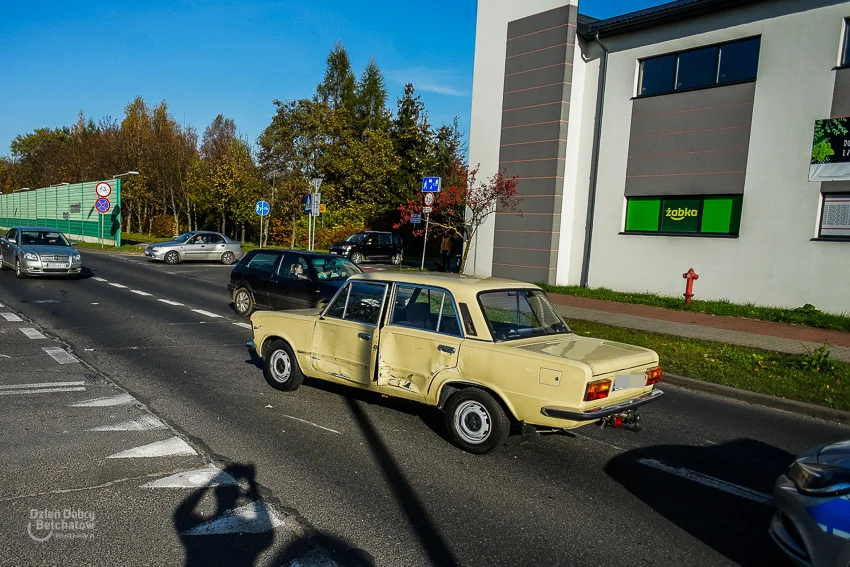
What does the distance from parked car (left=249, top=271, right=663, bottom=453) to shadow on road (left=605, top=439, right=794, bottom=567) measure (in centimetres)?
46

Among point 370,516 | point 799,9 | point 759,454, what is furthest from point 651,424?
point 799,9

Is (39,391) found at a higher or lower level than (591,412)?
lower

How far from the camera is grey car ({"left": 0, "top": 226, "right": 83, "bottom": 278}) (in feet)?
59.1

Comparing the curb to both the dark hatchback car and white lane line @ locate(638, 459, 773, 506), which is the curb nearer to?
white lane line @ locate(638, 459, 773, 506)

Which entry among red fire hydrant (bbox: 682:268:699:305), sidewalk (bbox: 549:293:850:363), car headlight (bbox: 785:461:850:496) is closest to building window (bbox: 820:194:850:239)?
sidewalk (bbox: 549:293:850:363)

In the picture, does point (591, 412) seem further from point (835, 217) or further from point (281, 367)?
point (835, 217)

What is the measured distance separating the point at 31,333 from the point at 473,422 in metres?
8.61

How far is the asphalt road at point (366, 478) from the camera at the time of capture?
366 cm

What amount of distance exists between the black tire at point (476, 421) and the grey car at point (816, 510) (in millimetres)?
2090

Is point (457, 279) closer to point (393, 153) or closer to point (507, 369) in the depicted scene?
point (507, 369)

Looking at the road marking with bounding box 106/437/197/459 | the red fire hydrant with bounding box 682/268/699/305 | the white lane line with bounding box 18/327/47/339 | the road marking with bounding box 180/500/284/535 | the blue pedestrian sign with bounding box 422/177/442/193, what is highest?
the blue pedestrian sign with bounding box 422/177/442/193

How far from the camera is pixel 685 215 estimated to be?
17.2 metres

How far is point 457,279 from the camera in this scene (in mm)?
6023

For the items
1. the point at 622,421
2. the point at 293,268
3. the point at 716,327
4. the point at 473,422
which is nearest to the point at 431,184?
the point at 293,268
